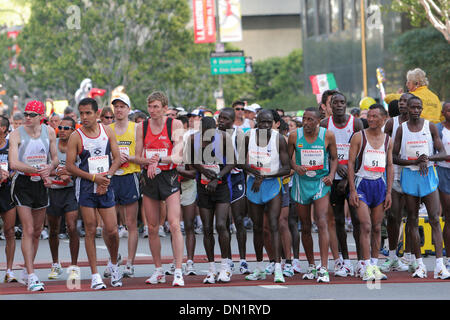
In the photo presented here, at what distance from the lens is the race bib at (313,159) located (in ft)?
35.3

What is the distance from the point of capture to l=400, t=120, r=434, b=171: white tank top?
435 inches

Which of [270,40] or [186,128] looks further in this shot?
[270,40]

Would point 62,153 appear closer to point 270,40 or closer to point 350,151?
point 350,151

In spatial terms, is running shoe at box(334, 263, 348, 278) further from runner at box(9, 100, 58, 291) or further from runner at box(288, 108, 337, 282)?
runner at box(9, 100, 58, 291)

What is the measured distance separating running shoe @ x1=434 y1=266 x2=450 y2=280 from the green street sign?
24.0 metres

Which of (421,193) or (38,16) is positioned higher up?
(38,16)

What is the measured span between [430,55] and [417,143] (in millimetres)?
25893

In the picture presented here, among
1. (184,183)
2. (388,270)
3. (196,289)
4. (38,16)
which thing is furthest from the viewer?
(38,16)

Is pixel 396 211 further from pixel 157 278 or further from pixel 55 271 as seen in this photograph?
pixel 55 271

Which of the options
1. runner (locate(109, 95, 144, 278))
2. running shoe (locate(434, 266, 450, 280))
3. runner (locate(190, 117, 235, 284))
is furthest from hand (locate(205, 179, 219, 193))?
running shoe (locate(434, 266, 450, 280))

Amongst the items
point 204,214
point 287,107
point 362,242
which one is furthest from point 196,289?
point 287,107

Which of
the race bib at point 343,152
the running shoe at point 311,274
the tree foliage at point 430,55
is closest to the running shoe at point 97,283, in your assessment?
the running shoe at point 311,274

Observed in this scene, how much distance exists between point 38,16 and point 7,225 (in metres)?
32.5

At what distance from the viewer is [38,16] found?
42438mm
